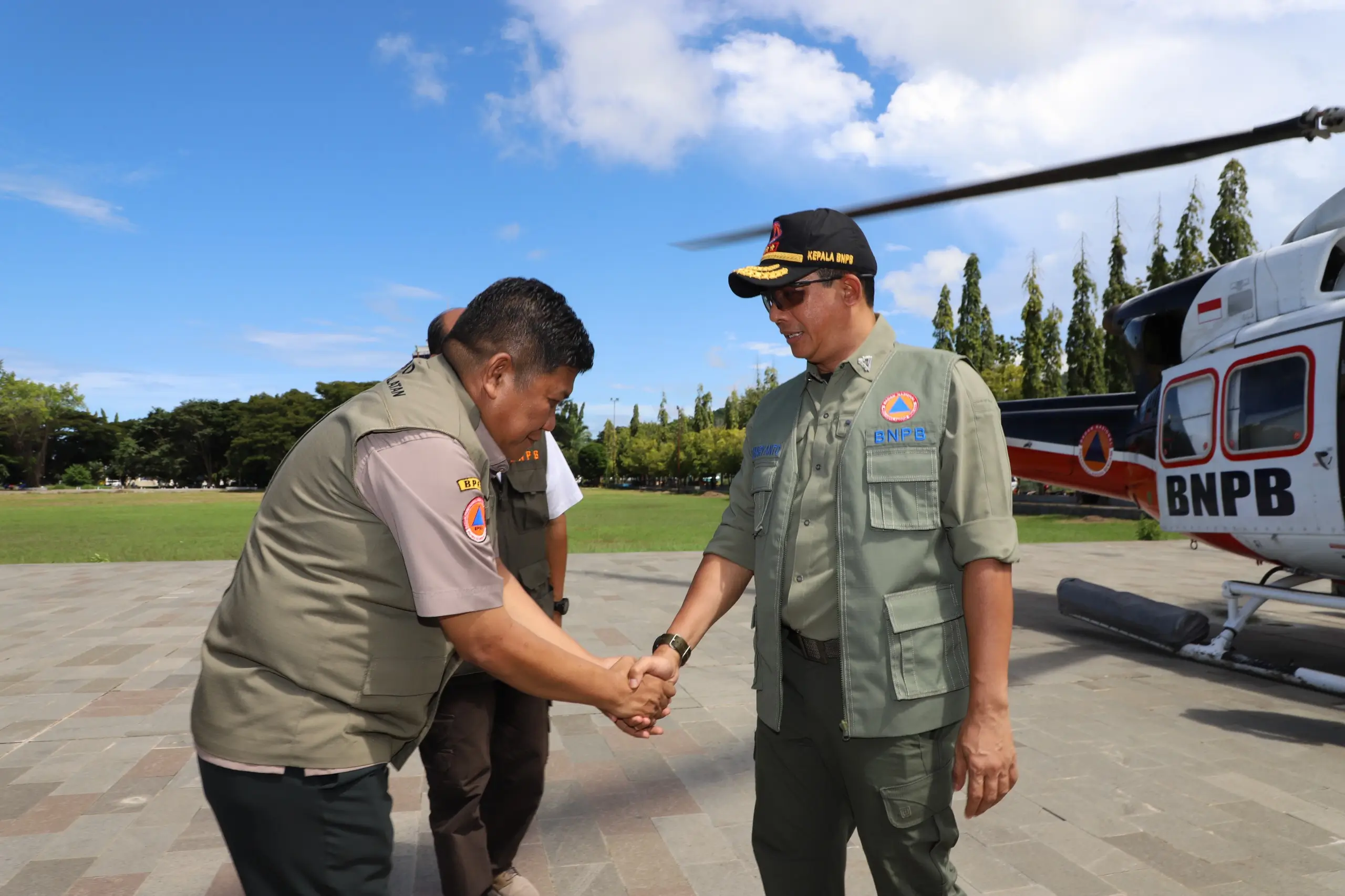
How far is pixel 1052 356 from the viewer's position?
36.6 m

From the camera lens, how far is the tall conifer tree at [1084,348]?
3177 cm

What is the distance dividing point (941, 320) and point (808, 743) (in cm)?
3955

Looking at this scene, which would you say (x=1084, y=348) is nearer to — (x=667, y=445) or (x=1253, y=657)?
(x=1253, y=657)

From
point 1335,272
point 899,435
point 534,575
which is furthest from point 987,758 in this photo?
point 1335,272

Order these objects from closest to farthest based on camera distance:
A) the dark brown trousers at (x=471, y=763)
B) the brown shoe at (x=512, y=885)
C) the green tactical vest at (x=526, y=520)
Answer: the dark brown trousers at (x=471, y=763), the brown shoe at (x=512, y=885), the green tactical vest at (x=526, y=520)

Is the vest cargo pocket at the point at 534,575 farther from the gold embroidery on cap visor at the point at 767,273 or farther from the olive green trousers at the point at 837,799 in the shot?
the gold embroidery on cap visor at the point at 767,273

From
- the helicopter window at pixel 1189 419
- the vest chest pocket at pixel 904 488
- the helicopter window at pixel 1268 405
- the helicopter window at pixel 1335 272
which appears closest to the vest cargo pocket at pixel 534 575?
the vest chest pocket at pixel 904 488

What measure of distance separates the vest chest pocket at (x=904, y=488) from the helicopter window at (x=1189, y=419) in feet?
19.5

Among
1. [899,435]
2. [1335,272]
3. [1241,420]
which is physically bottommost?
[899,435]

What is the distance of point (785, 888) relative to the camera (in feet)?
7.06

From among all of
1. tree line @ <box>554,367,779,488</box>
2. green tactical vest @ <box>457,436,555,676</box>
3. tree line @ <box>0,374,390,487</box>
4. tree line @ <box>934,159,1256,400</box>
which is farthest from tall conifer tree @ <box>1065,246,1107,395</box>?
tree line @ <box>0,374,390,487</box>

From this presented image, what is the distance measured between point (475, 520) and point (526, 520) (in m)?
1.38

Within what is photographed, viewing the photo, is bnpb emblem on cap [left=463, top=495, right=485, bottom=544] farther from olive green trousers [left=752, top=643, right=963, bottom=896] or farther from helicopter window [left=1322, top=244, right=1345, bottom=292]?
helicopter window [left=1322, top=244, right=1345, bottom=292]

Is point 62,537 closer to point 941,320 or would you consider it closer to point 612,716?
point 612,716
